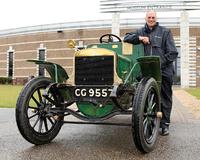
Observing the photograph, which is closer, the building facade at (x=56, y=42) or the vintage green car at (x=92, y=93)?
the vintage green car at (x=92, y=93)

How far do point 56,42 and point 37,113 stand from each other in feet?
116

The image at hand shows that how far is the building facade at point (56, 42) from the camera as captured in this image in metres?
35.7

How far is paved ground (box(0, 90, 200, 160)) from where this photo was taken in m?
4.55

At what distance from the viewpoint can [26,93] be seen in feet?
16.6

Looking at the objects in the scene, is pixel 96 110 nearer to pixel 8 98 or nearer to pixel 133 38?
pixel 133 38

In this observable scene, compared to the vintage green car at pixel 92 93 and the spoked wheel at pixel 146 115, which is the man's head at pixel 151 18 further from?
the spoked wheel at pixel 146 115

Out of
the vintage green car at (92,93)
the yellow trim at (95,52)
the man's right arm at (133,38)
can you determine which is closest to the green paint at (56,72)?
the vintage green car at (92,93)

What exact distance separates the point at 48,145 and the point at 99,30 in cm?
3318

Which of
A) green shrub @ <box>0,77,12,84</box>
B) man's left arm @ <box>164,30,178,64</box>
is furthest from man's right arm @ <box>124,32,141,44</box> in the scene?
green shrub @ <box>0,77,12,84</box>

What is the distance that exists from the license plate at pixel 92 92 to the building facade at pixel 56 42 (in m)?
28.8

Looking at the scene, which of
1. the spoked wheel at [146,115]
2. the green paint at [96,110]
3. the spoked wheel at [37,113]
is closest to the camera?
the spoked wheel at [146,115]

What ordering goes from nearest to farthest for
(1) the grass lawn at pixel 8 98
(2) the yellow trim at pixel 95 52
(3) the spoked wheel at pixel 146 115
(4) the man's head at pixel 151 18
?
(3) the spoked wheel at pixel 146 115 < (2) the yellow trim at pixel 95 52 < (4) the man's head at pixel 151 18 < (1) the grass lawn at pixel 8 98

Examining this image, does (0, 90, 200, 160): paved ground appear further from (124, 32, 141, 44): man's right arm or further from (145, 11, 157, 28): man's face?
(145, 11, 157, 28): man's face

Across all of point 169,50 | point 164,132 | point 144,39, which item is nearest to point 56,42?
point 169,50
